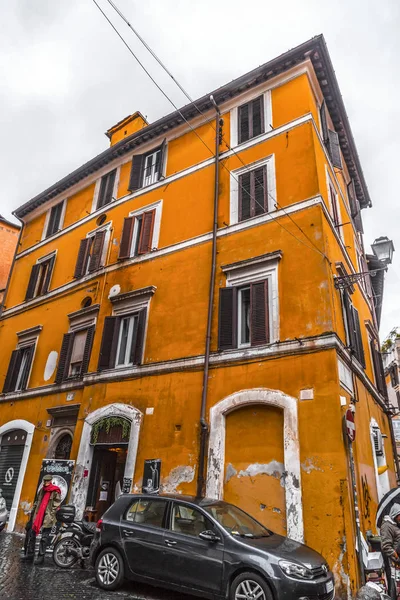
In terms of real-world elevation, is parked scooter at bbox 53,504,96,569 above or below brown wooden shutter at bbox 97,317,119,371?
below

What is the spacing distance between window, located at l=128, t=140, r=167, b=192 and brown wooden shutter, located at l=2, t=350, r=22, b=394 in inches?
313

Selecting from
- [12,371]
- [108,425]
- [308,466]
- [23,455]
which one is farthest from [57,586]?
[12,371]

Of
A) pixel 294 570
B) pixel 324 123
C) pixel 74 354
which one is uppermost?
pixel 324 123

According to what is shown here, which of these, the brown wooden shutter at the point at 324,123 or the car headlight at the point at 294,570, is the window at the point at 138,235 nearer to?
the brown wooden shutter at the point at 324,123

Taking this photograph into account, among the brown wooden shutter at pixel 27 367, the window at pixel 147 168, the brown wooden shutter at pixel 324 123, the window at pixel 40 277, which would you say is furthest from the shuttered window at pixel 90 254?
the brown wooden shutter at pixel 324 123

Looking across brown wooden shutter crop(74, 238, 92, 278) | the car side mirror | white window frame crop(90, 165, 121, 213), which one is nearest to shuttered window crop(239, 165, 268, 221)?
white window frame crop(90, 165, 121, 213)

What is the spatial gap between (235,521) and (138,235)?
10333mm

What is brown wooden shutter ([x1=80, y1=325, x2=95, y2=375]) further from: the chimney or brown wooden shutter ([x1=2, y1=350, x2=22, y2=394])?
the chimney

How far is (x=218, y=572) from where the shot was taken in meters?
5.73

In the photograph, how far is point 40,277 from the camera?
59.1 feet

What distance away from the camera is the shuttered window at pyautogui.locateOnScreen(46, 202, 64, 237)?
1883 centimetres

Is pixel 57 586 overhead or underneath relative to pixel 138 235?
underneath

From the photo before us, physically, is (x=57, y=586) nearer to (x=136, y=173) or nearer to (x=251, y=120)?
(x=251, y=120)

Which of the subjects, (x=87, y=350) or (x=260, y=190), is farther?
(x=87, y=350)
